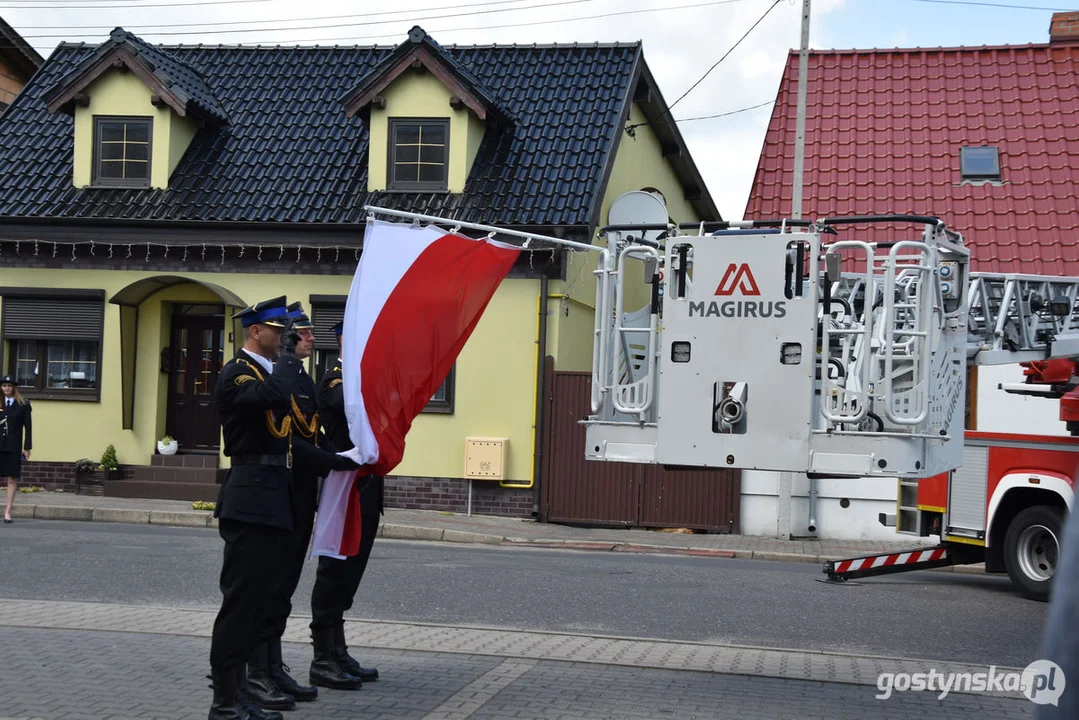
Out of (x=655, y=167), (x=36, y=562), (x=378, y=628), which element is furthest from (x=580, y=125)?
(x=378, y=628)

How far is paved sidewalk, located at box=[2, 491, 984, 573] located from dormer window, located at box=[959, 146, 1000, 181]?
7.17m

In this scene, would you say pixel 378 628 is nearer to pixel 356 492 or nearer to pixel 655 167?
pixel 356 492

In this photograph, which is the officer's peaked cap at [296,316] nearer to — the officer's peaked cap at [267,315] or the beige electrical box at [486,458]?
the officer's peaked cap at [267,315]

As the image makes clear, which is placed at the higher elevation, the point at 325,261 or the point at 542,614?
the point at 325,261

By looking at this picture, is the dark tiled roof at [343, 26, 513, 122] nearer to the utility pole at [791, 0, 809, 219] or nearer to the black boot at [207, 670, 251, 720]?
the utility pole at [791, 0, 809, 219]

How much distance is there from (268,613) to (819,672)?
3.47 meters

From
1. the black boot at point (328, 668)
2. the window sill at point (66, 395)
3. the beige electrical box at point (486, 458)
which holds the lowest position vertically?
the black boot at point (328, 668)

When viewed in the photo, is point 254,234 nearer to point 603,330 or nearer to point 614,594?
point 614,594

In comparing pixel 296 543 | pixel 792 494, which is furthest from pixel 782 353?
pixel 792 494

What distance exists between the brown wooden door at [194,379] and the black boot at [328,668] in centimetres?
1398

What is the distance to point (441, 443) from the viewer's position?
64.5 feet

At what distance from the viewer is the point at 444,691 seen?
727 cm

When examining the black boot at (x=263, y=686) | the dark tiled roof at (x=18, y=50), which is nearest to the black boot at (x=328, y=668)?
the black boot at (x=263, y=686)

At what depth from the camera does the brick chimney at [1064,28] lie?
24344 millimetres
